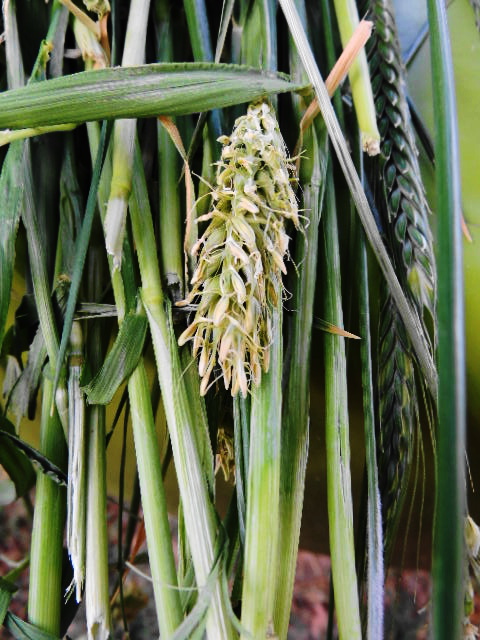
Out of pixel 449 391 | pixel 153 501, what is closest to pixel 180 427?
pixel 153 501

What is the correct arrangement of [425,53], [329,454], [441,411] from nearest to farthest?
1. [441,411]
2. [329,454]
3. [425,53]

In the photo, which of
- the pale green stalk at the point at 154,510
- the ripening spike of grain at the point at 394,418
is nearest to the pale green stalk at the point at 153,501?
the pale green stalk at the point at 154,510

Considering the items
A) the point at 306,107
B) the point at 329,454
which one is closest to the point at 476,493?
the point at 329,454

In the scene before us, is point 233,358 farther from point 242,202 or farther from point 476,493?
point 476,493

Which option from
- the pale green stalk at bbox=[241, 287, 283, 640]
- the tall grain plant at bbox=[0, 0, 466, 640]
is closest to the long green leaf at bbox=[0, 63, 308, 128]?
the tall grain plant at bbox=[0, 0, 466, 640]

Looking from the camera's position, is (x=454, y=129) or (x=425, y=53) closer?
(x=454, y=129)

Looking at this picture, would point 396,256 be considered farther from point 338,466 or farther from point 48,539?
point 48,539

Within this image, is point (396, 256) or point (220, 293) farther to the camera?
point (396, 256)
